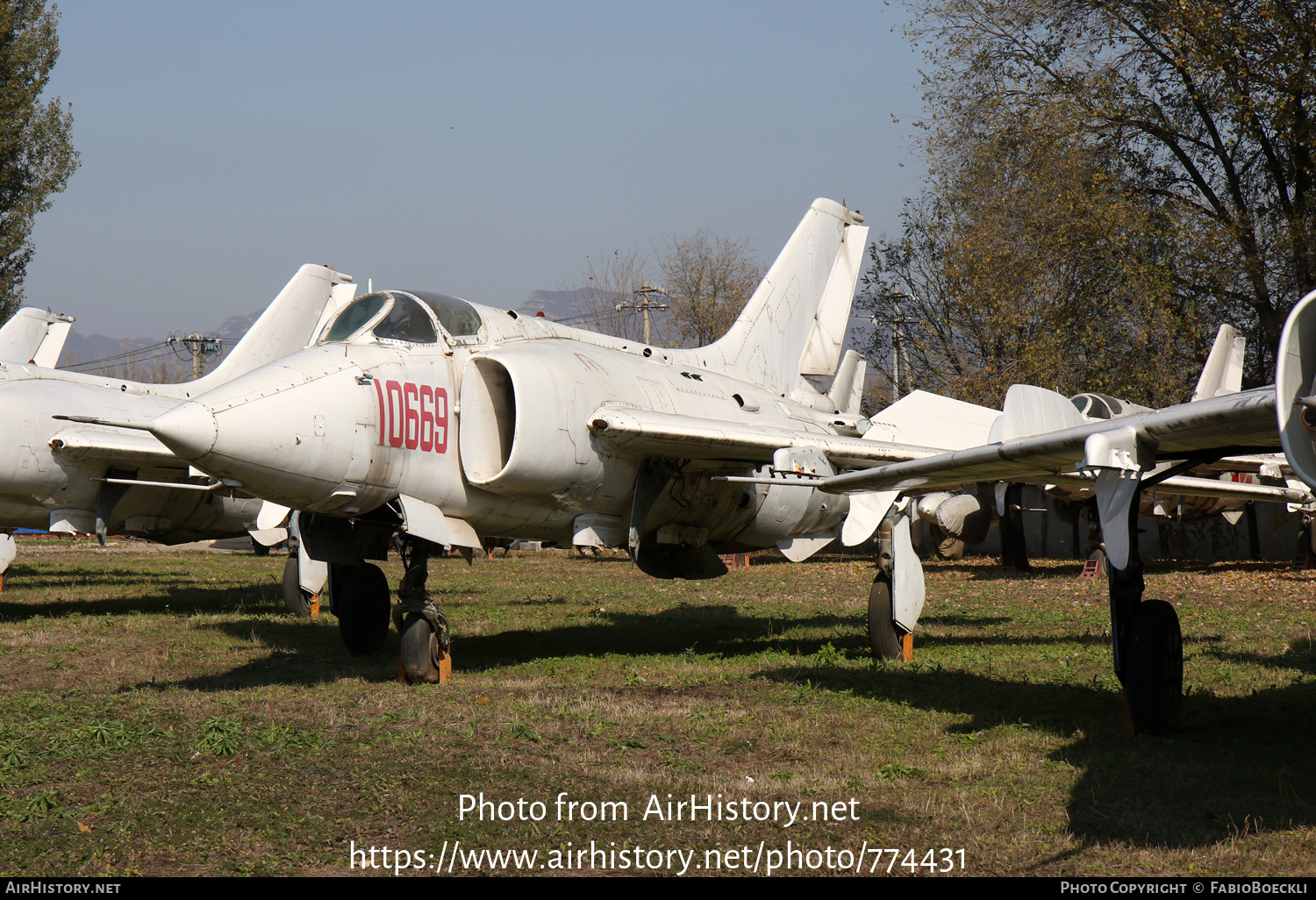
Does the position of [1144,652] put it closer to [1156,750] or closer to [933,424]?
[1156,750]

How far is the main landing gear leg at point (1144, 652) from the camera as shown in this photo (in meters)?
6.67

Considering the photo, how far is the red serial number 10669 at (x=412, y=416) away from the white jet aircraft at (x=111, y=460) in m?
3.88

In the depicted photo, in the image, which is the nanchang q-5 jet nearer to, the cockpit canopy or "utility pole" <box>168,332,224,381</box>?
the cockpit canopy

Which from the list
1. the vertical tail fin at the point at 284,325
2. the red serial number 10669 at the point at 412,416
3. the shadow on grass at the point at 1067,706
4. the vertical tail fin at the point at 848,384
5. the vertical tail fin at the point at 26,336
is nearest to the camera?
the shadow on grass at the point at 1067,706

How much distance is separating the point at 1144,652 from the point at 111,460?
12.8 metres

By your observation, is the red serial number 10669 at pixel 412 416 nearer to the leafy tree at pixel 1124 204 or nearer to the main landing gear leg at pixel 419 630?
the main landing gear leg at pixel 419 630

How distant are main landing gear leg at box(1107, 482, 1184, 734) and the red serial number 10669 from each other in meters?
5.49

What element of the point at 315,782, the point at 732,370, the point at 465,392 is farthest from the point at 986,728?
the point at 732,370

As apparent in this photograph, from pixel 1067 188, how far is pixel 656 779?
22157 millimetres

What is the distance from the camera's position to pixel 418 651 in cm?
941

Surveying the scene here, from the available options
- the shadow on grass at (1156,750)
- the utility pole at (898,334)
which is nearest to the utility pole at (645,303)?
the utility pole at (898,334)

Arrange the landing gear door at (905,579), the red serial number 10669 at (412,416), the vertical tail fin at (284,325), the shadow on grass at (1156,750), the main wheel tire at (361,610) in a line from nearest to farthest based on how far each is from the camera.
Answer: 1. the shadow on grass at (1156,750)
2. the red serial number 10669 at (412,416)
3. the landing gear door at (905,579)
4. the main wheel tire at (361,610)
5. the vertical tail fin at (284,325)

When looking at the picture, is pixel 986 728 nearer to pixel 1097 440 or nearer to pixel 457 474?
pixel 1097 440

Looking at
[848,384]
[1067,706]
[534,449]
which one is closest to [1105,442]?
[1067,706]
